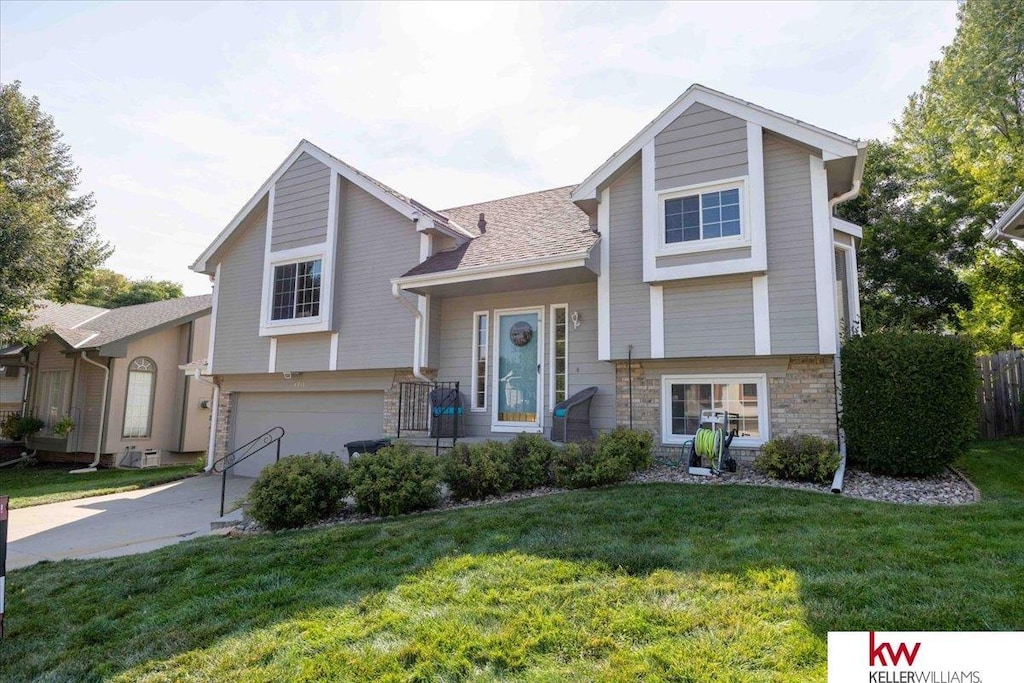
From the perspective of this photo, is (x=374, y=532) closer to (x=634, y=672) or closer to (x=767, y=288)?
(x=634, y=672)

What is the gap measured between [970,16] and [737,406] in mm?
15446

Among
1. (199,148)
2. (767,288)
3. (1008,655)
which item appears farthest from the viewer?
(199,148)

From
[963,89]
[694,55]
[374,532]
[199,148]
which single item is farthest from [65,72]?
[963,89]

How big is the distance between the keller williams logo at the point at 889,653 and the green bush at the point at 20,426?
814 inches

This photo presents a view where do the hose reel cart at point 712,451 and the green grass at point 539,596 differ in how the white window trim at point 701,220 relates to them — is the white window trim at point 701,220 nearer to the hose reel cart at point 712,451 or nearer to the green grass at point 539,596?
the hose reel cart at point 712,451

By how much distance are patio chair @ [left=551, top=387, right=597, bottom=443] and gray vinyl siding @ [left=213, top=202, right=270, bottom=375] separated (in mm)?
7482

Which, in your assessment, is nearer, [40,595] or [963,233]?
[40,595]

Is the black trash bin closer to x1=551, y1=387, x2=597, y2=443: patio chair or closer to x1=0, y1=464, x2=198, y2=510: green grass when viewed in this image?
x1=551, y1=387, x2=597, y2=443: patio chair

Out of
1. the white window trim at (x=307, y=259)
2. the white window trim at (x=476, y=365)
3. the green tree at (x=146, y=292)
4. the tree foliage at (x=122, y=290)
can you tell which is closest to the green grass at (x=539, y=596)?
the white window trim at (x=476, y=365)

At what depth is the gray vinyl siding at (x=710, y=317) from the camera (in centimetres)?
823

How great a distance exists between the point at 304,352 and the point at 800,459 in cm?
958

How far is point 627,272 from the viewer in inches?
360

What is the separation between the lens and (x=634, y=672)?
2.69 meters

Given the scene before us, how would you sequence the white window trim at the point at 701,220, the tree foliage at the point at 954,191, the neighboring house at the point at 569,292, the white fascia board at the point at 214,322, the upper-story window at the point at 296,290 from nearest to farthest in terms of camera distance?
the neighboring house at the point at 569,292, the white window trim at the point at 701,220, the upper-story window at the point at 296,290, the white fascia board at the point at 214,322, the tree foliage at the point at 954,191
